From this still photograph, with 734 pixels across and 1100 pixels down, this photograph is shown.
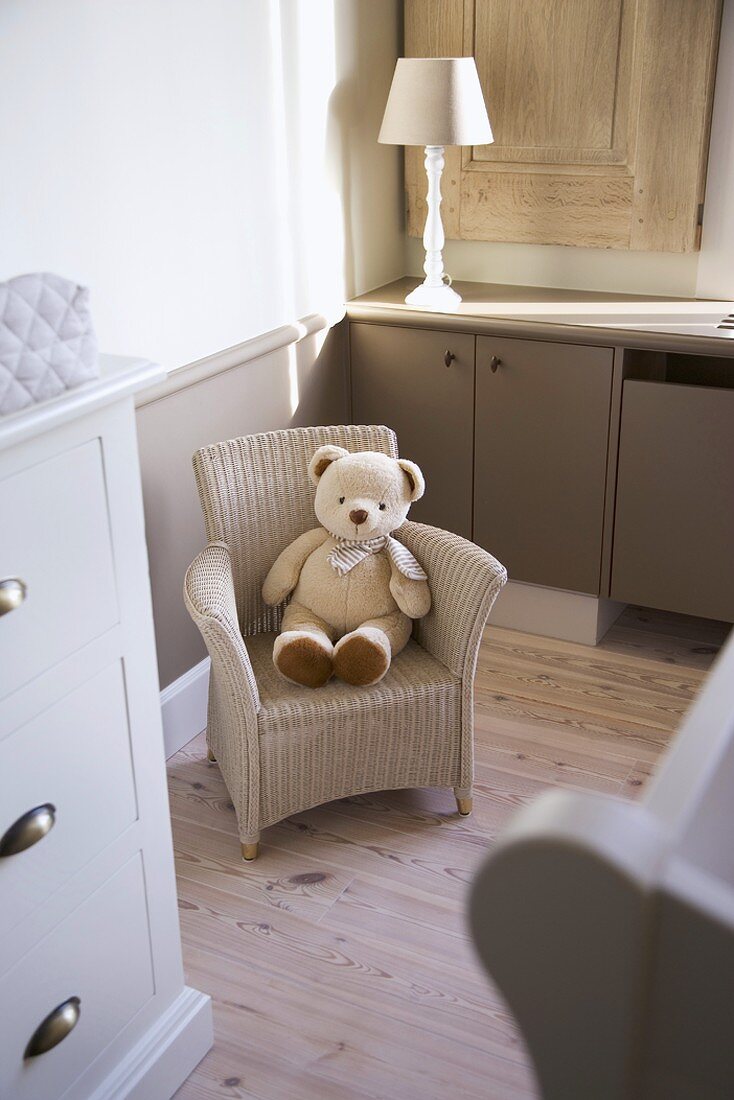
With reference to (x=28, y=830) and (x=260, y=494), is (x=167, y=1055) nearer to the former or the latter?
(x=28, y=830)

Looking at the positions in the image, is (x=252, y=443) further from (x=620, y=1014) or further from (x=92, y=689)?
(x=620, y=1014)

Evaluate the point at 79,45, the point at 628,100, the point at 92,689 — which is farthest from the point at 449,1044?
the point at 628,100

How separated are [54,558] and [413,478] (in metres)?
1.08

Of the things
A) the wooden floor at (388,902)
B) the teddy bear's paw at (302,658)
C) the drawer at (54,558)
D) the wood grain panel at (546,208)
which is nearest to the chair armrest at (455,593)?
the teddy bear's paw at (302,658)

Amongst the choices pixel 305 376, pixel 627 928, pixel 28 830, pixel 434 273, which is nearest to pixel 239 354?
pixel 305 376

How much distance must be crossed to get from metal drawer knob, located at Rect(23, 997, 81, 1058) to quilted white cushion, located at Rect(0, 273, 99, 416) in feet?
2.48

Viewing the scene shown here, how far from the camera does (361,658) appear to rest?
83.7 inches

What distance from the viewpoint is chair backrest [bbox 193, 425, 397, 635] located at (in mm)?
2270

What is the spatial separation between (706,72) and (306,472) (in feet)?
4.48

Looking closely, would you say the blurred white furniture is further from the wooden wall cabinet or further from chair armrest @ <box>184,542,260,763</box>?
the wooden wall cabinet

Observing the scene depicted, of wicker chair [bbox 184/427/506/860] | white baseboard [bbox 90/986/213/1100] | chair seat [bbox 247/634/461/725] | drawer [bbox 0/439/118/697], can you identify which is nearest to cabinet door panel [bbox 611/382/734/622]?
wicker chair [bbox 184/427/506/860]

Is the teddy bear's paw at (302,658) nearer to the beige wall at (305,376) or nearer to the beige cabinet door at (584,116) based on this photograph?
the beige wall at (305,376)

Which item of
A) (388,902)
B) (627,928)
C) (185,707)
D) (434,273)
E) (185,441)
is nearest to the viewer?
(627,928)

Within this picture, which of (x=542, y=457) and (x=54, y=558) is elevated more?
(x=54, y=558)
